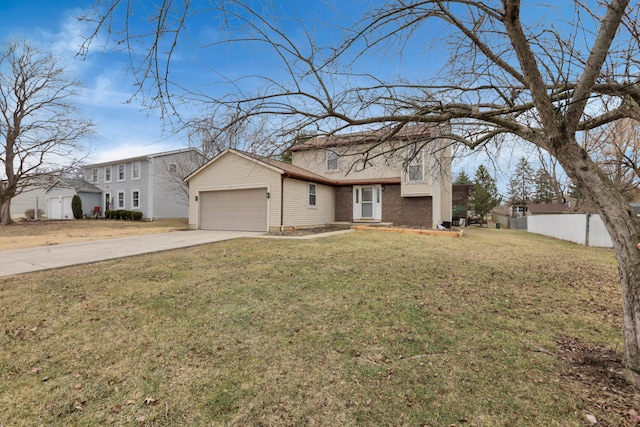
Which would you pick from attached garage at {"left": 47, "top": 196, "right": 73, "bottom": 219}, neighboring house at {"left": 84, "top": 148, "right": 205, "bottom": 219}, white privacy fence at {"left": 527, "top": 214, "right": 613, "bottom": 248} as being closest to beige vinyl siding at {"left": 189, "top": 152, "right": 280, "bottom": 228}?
neighboring house at {"left": 84, "top": 148, "right": 205, "bottom": 219}

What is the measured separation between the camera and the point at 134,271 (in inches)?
251

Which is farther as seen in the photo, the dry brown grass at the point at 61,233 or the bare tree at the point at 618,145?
the dry brown grass at the point at 61,233

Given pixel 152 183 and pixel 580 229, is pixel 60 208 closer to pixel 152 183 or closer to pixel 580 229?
pixel 152 183

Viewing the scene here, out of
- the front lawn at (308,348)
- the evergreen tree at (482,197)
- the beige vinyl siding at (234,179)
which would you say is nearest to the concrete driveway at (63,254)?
the front lawn at (308,348)

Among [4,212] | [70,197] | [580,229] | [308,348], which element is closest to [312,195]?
[580,229]

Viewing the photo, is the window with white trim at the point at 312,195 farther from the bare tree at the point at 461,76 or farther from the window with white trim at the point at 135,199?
the window with white trim at the point at 135,199

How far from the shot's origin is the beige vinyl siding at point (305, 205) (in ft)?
47.7

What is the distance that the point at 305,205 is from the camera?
1565 cm

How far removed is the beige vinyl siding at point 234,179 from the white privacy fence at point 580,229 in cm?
1274

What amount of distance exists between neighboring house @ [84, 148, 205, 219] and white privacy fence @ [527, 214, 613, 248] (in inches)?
951

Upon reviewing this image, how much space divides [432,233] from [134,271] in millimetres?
11442

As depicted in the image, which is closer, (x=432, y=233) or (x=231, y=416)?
(x=231, y=416)

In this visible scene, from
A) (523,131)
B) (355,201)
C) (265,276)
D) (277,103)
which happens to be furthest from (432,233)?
(277,103)

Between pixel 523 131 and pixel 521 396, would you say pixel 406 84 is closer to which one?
pixel 523 131
